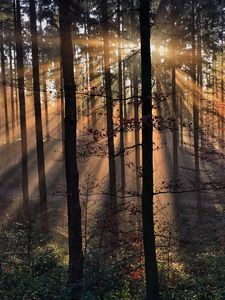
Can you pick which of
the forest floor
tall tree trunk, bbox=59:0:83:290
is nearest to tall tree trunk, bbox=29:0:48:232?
the forest floor

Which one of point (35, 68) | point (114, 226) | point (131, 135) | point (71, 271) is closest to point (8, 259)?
point (71, 271)

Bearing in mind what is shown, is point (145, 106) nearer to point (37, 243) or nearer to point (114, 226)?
point (114, 226)

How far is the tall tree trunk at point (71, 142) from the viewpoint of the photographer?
10602mm

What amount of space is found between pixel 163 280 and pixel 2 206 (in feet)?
51.8

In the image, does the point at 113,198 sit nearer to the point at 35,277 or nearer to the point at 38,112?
the point at 38,112

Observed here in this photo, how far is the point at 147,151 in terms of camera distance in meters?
9.78

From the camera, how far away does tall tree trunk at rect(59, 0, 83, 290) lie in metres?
10.6

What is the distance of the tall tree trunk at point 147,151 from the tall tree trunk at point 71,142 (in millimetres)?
1926

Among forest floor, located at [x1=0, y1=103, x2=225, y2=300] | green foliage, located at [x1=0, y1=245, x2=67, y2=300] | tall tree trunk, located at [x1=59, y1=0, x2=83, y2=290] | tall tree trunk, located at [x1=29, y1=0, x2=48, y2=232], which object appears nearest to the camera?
green foliage, located at [x1=0, y1=245, x2=67, y2=300]

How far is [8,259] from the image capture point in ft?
43.7

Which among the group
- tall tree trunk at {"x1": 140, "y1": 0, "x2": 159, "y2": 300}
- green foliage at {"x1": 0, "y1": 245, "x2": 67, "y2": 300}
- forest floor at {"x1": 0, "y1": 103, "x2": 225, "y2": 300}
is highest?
tall tree trunk at {"x1": 140, "y1": 0, "x2": 159, "y2": 300}

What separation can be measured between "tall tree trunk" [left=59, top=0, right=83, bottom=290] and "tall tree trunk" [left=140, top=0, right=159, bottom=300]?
193 centimetres

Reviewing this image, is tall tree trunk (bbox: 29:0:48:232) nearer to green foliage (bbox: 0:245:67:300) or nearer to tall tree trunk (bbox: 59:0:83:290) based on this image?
green foliage (bbox: 0:245:67:300)

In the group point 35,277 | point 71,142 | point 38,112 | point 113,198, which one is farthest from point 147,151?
point 38,112
